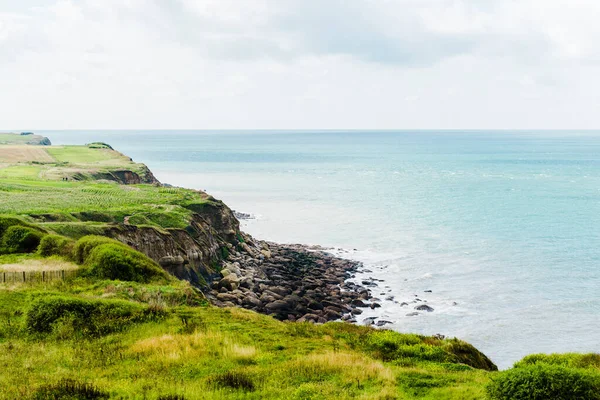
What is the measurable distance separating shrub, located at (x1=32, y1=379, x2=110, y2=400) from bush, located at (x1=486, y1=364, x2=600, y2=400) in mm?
9188

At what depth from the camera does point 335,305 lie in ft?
152

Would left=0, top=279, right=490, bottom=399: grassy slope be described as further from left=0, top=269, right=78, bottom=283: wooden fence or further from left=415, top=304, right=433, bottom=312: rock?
left=415, top=304, right=433, bottom=312: rock

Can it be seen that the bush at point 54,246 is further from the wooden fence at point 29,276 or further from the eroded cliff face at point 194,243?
the eroded cliff face at point 194,243

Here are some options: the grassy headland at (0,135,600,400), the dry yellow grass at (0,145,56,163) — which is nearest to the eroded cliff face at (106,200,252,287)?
the grassy headland at (0,135,600,400)

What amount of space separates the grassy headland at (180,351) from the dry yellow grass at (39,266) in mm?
86

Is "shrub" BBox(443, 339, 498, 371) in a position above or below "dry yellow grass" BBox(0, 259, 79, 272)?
below

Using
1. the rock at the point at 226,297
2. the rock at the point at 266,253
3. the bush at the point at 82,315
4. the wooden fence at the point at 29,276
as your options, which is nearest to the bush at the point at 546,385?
the bush at the point at 82,315

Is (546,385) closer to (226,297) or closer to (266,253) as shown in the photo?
(226,297)

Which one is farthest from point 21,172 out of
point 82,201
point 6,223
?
point 6,223

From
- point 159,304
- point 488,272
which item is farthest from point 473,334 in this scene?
point 159,304

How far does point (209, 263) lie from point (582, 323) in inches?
1221

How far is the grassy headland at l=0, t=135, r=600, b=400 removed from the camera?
529 inches

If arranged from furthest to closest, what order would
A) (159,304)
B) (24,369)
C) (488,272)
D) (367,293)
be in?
(488,272) < (367,293) < (159,304) < (24,369)

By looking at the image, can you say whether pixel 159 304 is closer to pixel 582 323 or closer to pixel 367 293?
pixel 367 293
